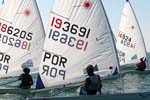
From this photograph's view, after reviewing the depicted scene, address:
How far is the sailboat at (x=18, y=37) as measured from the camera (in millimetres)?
21987

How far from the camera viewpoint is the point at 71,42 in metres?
16.0

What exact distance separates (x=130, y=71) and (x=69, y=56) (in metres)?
18.4

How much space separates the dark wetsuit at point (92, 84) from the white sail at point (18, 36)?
9.38 meters

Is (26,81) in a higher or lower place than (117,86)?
higher

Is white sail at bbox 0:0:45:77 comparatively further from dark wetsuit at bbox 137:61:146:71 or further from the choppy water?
dark wetsuit at bbox 137:61:146:71

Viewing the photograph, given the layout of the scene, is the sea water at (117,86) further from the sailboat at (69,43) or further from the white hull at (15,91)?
the sailboat at (69,43)

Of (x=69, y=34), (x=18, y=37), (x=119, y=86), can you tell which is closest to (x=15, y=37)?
(x=18, y=37)

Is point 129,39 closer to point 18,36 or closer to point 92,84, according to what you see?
point 18,36

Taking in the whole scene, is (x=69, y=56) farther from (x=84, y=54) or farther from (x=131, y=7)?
(x=131, y=7)

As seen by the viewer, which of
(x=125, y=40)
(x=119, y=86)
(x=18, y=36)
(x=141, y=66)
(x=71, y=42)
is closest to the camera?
(x=71, y=42)

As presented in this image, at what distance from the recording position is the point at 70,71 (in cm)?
1596

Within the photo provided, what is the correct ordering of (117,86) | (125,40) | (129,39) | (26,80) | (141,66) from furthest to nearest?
(125,40), (129,39), (141,66), (117,86), (26,80)

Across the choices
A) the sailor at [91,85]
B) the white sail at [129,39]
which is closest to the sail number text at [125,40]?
the white sail at [129,39]

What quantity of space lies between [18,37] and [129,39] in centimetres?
1827
